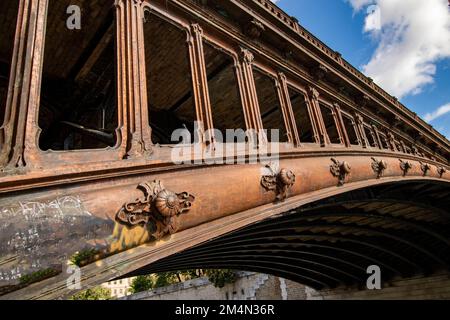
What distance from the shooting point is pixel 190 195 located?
381cm

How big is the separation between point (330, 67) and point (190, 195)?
21.5ft

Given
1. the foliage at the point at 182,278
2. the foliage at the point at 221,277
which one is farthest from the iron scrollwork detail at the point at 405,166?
the foliage at the point at 182,278

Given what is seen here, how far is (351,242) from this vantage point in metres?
17.0

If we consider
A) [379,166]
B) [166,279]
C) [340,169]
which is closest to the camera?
[340,169]

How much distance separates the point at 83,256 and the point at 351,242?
16346 mm

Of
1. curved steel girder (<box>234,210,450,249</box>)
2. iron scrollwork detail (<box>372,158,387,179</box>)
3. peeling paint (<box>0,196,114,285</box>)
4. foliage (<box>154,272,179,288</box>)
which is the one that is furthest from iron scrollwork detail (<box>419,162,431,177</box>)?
foliage (<box>154,272,179,288</box>)

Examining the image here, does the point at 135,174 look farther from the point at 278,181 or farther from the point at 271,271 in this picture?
the point at 271,271

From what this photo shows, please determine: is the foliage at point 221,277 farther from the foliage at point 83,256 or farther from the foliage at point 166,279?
the foliage at point 83,256

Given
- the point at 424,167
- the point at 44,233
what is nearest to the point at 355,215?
the point at 424,167

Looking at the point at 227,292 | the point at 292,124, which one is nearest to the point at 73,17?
the point at 292,124

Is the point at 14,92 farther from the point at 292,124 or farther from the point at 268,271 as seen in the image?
the point at 268,271

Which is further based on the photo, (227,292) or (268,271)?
(227,292)

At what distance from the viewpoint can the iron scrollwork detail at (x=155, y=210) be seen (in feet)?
10.7

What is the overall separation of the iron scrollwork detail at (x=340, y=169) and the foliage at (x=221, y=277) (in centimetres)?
2222
